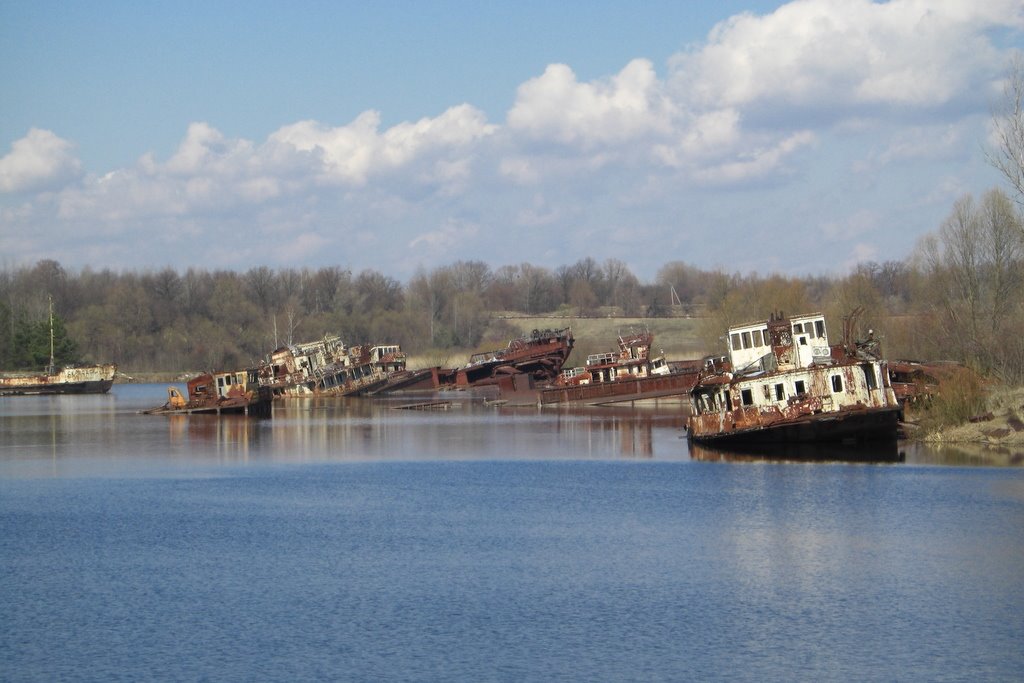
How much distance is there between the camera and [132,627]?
2155 centimetres

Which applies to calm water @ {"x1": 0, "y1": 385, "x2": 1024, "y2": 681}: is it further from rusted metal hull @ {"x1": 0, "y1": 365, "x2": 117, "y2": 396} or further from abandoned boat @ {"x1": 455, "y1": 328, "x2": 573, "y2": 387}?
rusted metal hull @ {"x1": 0, "y1": 365, "x2": 117, "y2": 396}

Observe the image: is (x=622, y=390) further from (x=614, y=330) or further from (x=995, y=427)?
(x=614, y=330)

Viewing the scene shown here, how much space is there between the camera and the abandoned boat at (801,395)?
4378cm

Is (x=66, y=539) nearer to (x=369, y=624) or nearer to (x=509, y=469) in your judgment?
(x=369, y=624)

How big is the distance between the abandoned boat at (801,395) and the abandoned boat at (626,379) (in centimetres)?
2763

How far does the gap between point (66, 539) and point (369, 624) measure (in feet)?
39.1

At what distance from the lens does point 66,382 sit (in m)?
120

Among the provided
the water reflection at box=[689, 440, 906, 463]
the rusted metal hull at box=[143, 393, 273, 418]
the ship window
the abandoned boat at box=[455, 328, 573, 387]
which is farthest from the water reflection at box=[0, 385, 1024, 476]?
the abandoned boat at box=[455, 328, 573, 387]

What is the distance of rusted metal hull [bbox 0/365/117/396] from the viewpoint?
393 feet

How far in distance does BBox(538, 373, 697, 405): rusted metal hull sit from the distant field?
33.7 meters

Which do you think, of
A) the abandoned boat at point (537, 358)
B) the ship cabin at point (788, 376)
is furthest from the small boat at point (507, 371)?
the ship cabin at point (788, 376)

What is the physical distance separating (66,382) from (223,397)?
45184mm

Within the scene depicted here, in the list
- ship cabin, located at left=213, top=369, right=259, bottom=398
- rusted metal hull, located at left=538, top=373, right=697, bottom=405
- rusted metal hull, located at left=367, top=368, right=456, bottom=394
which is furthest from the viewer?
rusted metal hull, located at left=367, top=368, right=456, bottom=394

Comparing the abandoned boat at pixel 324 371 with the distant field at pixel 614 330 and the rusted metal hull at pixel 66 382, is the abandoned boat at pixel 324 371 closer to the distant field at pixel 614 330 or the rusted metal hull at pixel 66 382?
the distant field at pixel 614 330
